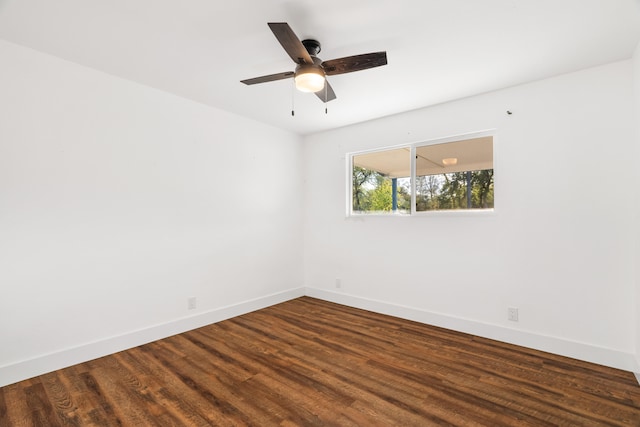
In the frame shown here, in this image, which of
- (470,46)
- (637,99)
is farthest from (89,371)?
(637,99)

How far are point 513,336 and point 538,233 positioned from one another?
1.03m

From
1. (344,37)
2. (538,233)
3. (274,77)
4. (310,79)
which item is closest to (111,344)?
(274,77)

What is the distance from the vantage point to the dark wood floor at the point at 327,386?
6.04 feet

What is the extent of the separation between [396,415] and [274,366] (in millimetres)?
1061

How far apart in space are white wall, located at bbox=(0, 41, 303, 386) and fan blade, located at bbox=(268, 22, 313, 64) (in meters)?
1.90

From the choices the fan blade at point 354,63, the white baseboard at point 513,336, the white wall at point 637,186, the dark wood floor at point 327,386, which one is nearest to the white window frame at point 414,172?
the white wall at point 637,186

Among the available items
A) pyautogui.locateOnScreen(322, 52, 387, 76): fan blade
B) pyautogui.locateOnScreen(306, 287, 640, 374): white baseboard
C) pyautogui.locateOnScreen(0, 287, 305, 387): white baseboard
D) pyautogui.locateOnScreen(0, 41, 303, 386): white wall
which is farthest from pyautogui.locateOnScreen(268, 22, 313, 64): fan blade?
pyautogui.locateOnScreen(306, 287, 640, 374): white baseboard

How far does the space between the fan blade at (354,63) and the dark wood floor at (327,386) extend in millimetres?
2256

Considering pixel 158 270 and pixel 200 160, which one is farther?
pixel 200 160

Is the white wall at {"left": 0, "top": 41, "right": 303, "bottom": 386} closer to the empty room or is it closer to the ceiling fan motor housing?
the empty room

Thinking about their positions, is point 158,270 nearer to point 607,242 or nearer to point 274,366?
point 274,366

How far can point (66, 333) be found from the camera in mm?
2473

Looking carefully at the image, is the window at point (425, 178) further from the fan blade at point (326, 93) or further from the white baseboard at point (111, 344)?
the white baseboard at point (111, 344)

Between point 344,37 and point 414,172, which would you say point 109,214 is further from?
point 414,172
